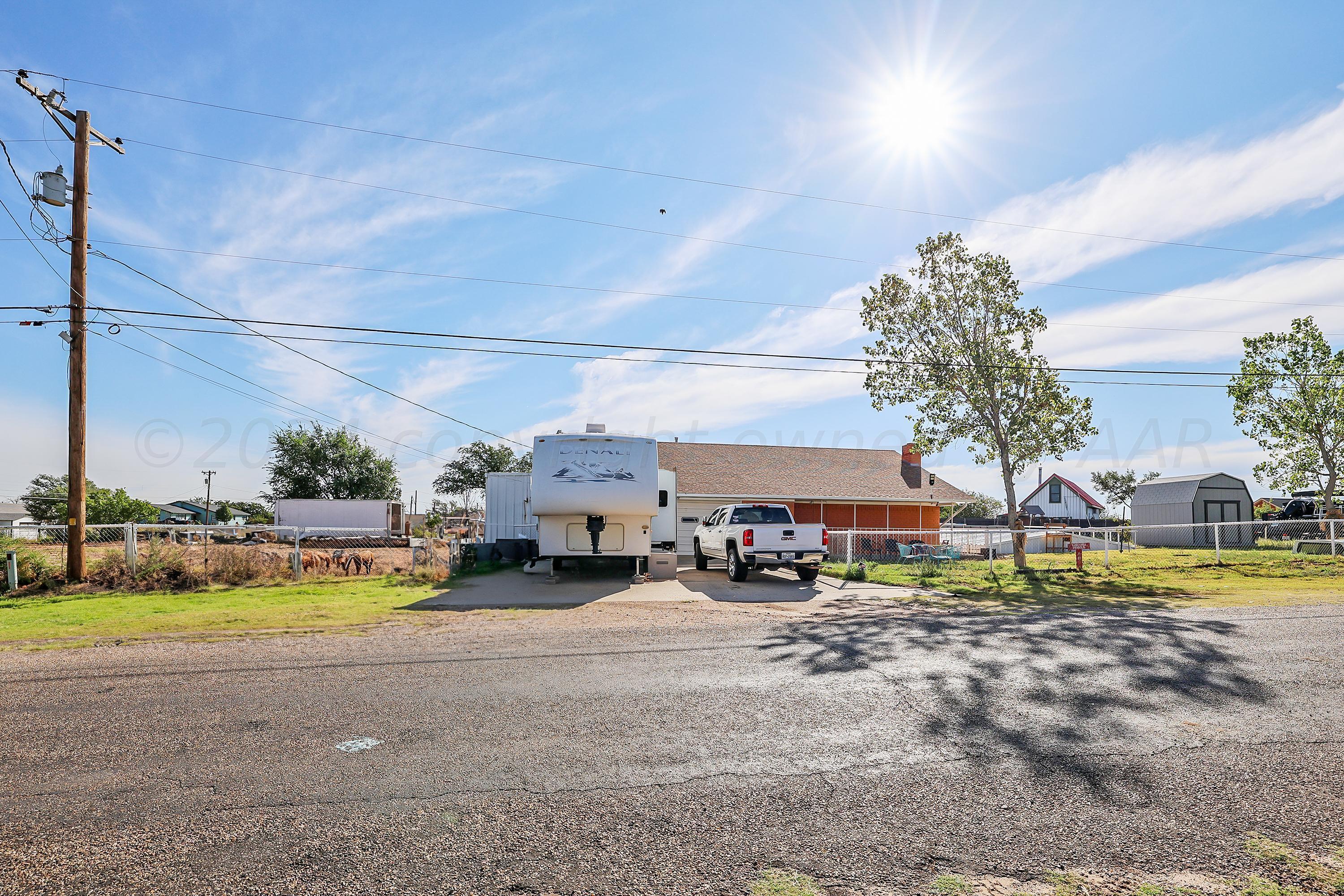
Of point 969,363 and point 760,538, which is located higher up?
point 969,363

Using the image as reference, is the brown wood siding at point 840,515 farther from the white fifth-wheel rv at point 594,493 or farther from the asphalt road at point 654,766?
the asphalt road at point 654,766

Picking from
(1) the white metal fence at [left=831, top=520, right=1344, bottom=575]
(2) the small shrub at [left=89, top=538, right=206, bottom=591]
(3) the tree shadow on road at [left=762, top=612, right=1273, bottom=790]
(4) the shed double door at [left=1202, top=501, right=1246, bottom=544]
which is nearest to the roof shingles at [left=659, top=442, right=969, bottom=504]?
(1) the white metal fence at [left=831, top=520, right=1344, bottom=575]

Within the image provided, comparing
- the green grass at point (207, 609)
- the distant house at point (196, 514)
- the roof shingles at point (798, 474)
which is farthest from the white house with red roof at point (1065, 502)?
the distant house at point (196, 514)

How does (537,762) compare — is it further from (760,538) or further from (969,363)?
(969,363)

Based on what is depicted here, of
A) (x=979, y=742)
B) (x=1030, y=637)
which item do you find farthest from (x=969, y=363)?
(x=979, y=742)

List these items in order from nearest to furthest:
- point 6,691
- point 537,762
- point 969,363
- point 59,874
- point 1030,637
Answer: point 59,874 < point 537,762 < point 6,691 < point 1030,637 < point 969,363

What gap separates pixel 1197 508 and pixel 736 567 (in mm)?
32754

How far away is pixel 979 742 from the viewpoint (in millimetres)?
4973

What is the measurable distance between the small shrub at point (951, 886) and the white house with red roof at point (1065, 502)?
216ft

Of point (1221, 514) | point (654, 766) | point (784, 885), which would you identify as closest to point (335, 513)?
point (654, 766)

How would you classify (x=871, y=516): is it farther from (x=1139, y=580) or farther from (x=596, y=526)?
(x=596, y=526)

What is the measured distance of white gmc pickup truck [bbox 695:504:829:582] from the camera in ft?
56.6

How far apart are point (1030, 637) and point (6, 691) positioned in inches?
409

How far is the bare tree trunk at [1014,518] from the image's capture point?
19.3m
